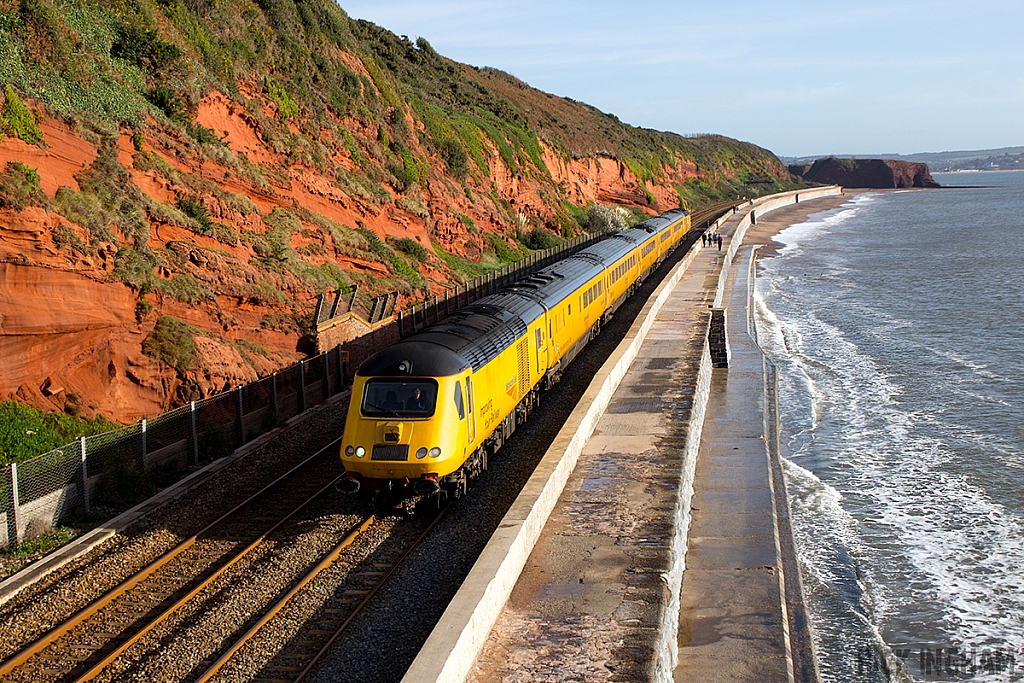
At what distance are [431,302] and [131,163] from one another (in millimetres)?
11295

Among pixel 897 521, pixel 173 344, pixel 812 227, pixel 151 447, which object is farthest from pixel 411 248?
pixel 812 227

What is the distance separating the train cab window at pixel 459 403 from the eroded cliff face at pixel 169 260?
8467 millimetres

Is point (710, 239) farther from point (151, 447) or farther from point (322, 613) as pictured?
point (322, 613)

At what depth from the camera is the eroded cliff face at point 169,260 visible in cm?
1845

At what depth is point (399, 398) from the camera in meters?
14.5

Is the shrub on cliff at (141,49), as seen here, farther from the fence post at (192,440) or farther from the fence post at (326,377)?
the fence post at (192,440)

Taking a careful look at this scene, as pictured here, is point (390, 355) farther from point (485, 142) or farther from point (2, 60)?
point (485, 142)

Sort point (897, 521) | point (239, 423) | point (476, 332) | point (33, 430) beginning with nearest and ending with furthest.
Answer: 1. point (476, 332)
2. point (33, 430)
3. point (897, 521)
4. point (239, 423)

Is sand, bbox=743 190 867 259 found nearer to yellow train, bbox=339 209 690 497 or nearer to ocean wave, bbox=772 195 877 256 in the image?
ocean wave, bbox=772 195 877 256

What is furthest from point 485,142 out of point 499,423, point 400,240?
point 499,423

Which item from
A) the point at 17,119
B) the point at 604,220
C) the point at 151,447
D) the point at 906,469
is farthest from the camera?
the point at 604,220

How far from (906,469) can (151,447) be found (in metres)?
17.0

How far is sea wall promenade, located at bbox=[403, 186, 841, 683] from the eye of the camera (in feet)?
34.2

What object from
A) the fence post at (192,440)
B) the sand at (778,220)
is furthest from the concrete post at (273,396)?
the sand at (778,220)
